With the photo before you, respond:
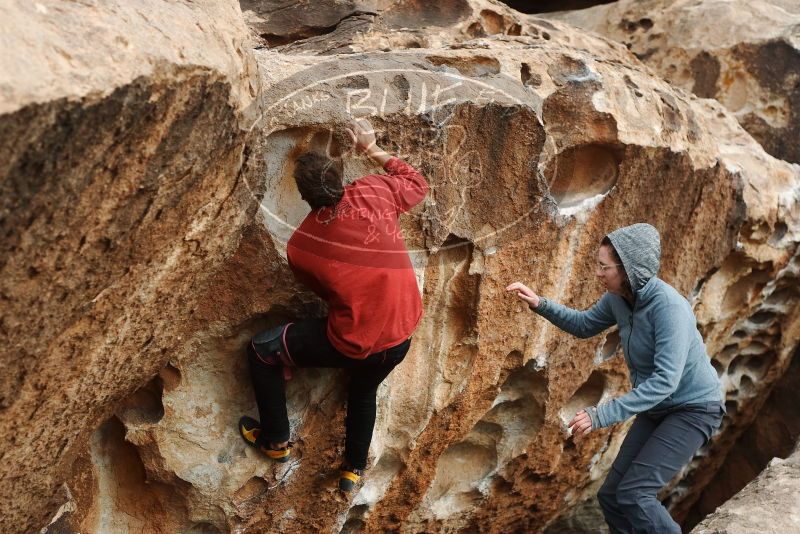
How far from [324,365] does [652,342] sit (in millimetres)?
→ 1027

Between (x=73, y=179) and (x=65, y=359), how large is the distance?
1.87 feet

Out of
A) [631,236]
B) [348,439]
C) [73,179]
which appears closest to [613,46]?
[631,236]

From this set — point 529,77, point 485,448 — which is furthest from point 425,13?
point 485,448

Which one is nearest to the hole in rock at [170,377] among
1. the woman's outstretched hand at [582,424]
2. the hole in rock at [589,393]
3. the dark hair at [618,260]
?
the woman's outstretched hand at [582,424]

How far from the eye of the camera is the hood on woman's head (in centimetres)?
285

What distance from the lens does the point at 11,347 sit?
2154mm

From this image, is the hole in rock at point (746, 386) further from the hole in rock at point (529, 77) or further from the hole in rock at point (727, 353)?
the hole in rock at point (529, 77)

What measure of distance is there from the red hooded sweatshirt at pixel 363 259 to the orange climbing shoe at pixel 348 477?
576mm

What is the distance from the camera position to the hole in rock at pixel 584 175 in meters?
3.47

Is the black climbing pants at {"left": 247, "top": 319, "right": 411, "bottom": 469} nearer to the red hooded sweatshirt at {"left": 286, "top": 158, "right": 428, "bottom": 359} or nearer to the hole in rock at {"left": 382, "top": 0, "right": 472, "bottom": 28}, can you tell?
the red hooded sweatshirt at {"left": 286, "top": 158, "right": 428, "bottom": 359}

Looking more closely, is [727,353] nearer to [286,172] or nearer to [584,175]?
[584,175]

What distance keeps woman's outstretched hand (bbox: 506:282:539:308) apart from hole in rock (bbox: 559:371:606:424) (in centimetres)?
99

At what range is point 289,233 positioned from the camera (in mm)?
2920

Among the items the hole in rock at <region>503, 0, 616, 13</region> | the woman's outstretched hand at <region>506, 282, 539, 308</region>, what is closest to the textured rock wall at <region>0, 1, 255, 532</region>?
the woman's outstretched hand at <region>506, 282, 539, 308</region>
